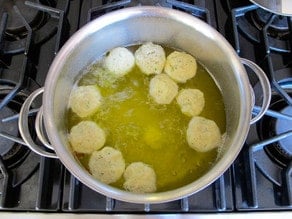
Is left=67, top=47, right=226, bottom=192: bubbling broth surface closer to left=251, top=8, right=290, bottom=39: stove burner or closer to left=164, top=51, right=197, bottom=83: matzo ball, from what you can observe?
left=164, top=51, right=197, bottom=83: matzo ball

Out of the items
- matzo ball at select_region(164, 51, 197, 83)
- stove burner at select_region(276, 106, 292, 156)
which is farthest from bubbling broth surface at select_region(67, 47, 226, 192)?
stove burner at select_region(276, 106, 292, 156)

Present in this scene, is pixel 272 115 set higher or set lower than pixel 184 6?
lower

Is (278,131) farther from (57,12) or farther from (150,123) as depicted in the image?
(57,12)

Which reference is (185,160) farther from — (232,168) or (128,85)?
(128,85)

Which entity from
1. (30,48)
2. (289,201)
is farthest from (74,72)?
(289,201)

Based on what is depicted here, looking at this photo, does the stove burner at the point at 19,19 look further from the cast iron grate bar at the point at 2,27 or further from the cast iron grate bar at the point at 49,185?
the cast iron grate bar at the point at 49,185

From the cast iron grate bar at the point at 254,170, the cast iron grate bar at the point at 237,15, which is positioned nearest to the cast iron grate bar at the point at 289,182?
the cast iron grate bar at the point at 254,170
